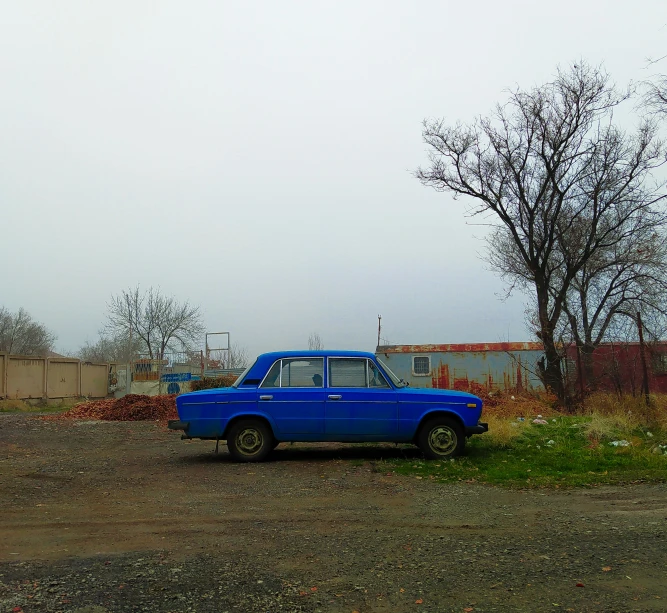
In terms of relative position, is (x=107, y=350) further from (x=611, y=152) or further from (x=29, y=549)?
(x=29, y=549)

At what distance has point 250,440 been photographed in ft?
32.1

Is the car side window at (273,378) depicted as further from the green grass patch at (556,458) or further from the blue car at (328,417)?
the green grass patch at (556,458)

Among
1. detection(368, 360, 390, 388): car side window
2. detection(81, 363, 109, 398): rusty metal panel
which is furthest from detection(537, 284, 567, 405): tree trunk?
detection(81, 363, 109, 398): rusty metal panel

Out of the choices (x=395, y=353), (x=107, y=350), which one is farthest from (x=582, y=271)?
(x=107, y=350)

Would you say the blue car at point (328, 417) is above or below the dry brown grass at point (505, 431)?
above

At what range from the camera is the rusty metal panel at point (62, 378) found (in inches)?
1143

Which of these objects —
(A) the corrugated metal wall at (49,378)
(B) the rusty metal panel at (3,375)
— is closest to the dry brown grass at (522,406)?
(B) the rusty metal panel at (3,375)

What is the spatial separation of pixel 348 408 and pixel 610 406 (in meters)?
6.59

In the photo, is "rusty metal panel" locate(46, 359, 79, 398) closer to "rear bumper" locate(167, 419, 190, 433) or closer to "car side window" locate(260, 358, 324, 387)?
"rear bumper" locate(167, 419, 190, 433)

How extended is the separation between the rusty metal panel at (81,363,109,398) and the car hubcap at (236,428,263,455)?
24.6 meters

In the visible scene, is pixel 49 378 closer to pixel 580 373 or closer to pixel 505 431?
pixel 580 373

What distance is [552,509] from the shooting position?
21.5 feet

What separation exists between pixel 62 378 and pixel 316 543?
2787 centimetres

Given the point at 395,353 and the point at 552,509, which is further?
the point at 395,353
